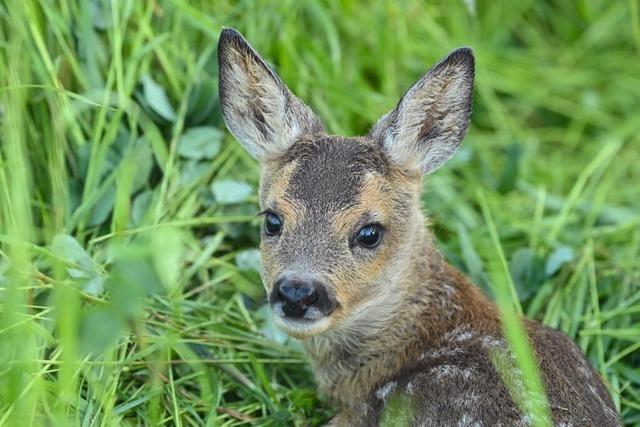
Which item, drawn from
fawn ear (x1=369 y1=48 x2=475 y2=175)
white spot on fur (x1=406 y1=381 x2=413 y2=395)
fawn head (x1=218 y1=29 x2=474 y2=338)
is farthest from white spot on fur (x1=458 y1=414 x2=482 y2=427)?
fawn ear (x1=369 y1=48 x2=475 y2=175)

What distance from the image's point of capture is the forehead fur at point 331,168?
4734 mm

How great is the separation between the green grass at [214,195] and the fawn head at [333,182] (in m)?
0.51

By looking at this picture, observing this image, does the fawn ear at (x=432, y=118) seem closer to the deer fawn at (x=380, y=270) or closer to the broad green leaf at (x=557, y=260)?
the deer fawn at (x=380, y=270)

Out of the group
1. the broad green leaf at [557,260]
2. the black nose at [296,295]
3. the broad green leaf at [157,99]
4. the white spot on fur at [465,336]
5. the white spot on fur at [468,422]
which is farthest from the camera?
the broad green leaf at [157,99]

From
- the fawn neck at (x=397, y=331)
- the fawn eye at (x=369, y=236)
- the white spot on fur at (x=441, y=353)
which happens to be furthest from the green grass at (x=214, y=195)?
the fawn eye at (x=369, y=236)

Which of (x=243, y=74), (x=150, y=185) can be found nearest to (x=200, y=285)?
(x=150, y=185)

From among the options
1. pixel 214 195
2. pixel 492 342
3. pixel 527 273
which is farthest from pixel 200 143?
pixel 492 342

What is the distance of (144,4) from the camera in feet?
21.1

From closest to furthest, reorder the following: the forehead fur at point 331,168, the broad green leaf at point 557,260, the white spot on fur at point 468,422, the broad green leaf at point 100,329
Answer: the broad green leaf at point 100,329 → the white spot on fur at point 468,422 → the forehead fur at point 331,168 → the broad green leaf at point 557,260

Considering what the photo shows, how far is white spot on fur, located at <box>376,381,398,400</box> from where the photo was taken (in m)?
4.92

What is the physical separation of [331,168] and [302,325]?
743mm

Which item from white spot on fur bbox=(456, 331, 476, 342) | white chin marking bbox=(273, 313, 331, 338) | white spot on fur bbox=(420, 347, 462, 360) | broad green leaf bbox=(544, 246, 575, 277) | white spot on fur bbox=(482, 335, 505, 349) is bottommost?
broad green leaf bbox=(544, 246, 575, 277)

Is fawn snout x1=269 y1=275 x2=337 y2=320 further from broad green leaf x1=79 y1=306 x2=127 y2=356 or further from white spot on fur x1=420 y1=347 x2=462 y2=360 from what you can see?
broad green leaf x1=79 y1=306 x2=127 y2=356

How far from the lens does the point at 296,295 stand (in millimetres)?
4379
